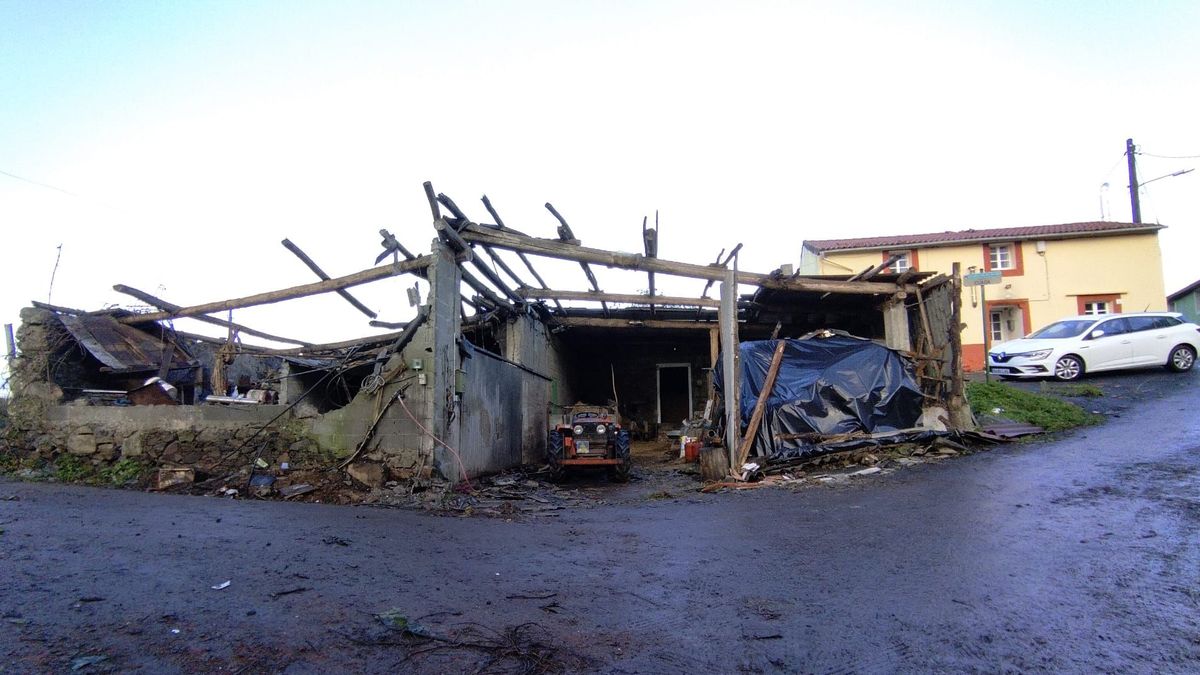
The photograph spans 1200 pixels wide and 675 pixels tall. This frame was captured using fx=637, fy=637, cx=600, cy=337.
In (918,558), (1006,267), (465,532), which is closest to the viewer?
A: (918,558)

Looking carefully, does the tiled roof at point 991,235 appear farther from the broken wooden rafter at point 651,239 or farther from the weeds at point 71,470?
the weeds at point 71,470

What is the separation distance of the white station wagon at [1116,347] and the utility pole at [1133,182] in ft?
43.7

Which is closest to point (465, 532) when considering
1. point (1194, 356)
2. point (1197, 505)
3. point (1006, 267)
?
point (1197, 505)

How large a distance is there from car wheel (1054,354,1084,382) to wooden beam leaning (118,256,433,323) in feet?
45.4

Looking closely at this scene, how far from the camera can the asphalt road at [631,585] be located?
299 cm

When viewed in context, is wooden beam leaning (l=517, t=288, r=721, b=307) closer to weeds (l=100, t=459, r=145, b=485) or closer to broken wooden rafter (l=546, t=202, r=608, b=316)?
broken wooden rafter (l=546, t=202, r=608, b=316)

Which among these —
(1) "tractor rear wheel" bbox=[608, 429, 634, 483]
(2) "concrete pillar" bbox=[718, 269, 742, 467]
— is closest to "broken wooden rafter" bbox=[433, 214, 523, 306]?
(1) "tractor rear wheel" bbox=[608, 429, 634, 483]

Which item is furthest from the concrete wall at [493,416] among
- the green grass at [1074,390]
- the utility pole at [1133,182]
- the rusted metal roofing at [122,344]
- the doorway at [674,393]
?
the utility pole at [1133,182]

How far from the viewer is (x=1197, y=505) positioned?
18.1 ft

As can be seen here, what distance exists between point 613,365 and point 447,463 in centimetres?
1280

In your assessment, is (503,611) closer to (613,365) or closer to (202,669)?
(202,669)

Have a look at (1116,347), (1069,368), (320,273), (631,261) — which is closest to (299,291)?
(320,273)

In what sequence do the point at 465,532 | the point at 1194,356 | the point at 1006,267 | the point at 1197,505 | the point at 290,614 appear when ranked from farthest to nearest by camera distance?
the point at 1006,267 < the point at 1194,356 < the point at 465,532 < the point at 1197,505 < the point at 290,614

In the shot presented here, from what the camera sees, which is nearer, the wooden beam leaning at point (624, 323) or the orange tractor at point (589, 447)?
the orange tractor at point (589, 447)
